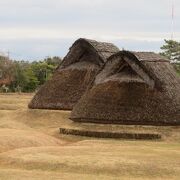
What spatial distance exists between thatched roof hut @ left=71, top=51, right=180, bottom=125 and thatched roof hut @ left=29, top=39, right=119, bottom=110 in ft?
17.2

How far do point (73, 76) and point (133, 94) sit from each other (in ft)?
29.0

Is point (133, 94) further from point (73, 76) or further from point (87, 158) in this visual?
point (87, 158)

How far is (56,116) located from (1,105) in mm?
10725

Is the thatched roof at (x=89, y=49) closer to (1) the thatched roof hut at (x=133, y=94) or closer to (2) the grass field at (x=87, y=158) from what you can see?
(1) the thatched roof hut at (x=133, y=94)

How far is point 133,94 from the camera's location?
29.5 meters

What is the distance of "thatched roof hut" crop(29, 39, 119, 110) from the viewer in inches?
1446

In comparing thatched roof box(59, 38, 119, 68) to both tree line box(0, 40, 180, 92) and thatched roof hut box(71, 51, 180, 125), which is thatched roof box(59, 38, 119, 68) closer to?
thatched roof hut box(71, 51, 180, 125)

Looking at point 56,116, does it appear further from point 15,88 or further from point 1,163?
point 15,88

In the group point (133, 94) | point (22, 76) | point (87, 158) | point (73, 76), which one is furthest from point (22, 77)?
point (87, 158)

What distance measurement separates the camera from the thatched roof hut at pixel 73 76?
1446 inches

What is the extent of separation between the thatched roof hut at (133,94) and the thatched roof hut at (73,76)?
206 inches

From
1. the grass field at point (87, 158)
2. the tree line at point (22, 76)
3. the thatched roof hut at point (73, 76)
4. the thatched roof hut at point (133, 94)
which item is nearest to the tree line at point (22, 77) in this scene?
the tree line at point (22, 76)

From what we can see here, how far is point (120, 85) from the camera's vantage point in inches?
1187

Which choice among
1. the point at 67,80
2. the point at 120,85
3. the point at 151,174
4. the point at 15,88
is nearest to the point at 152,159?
the point at 151,174
